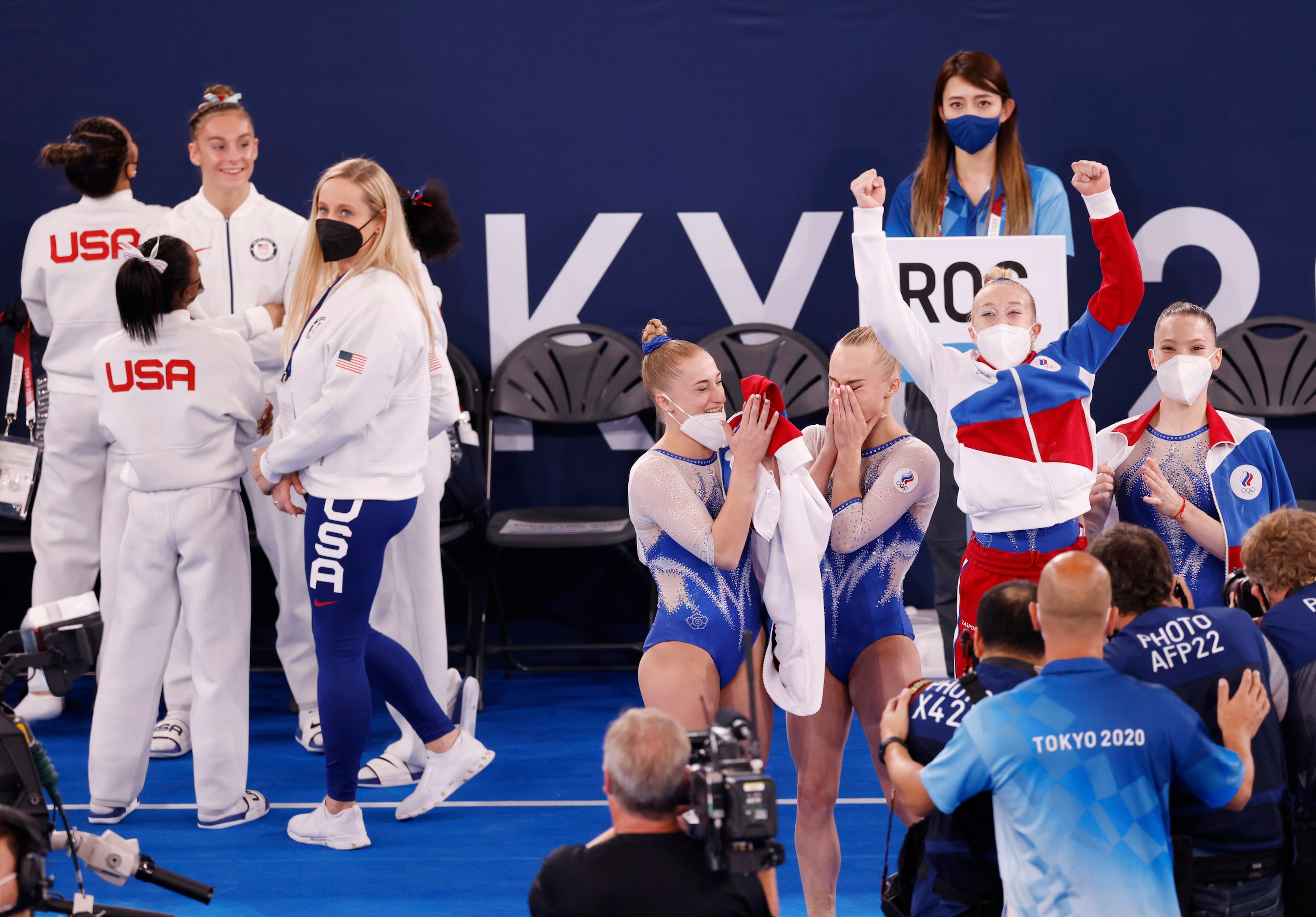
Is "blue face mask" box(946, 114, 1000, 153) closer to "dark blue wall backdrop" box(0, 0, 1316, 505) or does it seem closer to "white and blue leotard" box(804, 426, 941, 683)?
"dark blue wall backdrop" box(0, 0, 1316, 505)

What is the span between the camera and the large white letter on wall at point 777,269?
6316 millimetres

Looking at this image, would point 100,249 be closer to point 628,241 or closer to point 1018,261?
point 628,241

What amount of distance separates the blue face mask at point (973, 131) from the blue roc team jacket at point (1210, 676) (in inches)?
121

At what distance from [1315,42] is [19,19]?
612 cm

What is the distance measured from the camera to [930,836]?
8.41 ft

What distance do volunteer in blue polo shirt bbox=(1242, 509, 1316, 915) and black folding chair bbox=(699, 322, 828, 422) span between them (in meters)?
3.18

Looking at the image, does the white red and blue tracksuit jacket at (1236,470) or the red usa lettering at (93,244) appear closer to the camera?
the white red and blue tracksuit jacket at (1236,470)

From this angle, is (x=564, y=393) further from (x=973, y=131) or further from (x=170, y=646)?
(x=170, y=646)

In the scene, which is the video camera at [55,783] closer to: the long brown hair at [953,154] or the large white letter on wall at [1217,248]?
the long brown hair at [953,154]

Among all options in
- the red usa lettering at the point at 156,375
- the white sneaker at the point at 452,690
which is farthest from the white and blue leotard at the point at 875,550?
the white sneaker at the point at 452,690

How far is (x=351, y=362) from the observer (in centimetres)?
391

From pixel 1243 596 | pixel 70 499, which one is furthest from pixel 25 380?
pixel 1243 596

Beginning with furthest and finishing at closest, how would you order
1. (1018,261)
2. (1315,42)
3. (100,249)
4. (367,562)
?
1. (1315,42)
2. (100,249)
3. (1018,261)
4. (367,562)

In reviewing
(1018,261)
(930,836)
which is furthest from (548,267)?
(930,836)
